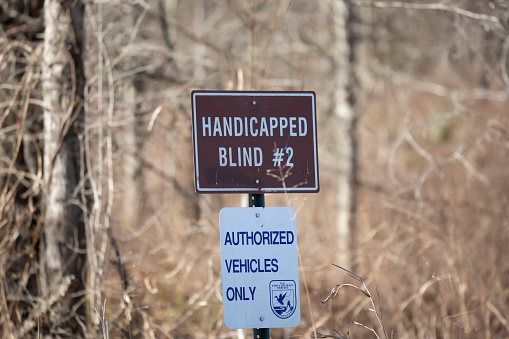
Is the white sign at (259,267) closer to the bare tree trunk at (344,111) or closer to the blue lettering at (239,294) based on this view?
the blue lettering at (239,294)

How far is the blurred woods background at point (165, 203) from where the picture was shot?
4.79 metres

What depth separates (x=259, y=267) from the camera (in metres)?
3.03

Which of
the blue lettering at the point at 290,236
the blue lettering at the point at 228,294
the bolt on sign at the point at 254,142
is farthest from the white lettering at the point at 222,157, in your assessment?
the blue lettering at the point at 228,294

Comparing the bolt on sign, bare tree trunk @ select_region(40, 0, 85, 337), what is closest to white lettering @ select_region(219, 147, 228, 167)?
the bolt on sign

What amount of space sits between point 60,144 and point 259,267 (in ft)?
7.64

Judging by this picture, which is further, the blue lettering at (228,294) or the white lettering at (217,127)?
the white lettering at (217,127)

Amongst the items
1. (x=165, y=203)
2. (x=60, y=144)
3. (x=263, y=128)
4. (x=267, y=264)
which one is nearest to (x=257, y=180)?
(x=263, y=128)

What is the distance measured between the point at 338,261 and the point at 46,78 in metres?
4.75

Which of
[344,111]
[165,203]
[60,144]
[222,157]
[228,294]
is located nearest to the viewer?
[228,294]

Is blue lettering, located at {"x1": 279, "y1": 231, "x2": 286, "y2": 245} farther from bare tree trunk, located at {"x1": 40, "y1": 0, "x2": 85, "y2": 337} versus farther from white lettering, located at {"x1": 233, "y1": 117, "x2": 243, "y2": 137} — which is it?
bare tree trunk, located at {"x1": 40, "y1": 0, "x2": 85, "y2": 337}

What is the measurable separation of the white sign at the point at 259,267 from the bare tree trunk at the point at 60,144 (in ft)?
6.89

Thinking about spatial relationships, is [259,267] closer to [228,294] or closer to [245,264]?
[245,264]

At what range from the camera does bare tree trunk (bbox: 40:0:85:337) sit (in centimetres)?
479

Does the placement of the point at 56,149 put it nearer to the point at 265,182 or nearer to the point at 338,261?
the point at 265,182
